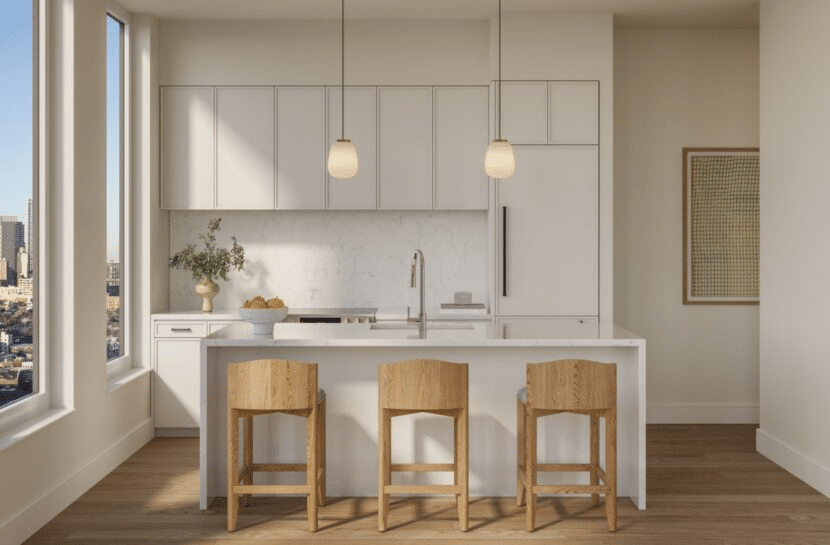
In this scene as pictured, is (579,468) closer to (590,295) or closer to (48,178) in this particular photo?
(590,295)

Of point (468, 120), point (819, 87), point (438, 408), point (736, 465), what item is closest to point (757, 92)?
point (819, 87)

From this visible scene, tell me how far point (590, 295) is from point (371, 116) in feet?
6.79

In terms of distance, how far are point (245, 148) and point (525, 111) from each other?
2.08m

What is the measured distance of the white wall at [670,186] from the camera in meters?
6.45

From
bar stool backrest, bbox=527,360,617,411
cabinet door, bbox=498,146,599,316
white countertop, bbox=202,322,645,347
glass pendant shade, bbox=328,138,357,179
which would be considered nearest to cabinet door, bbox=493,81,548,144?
cabinet door, bbox=498,146,599,316

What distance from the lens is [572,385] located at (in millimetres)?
3879

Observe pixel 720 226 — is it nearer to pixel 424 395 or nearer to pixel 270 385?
pixel 424 395

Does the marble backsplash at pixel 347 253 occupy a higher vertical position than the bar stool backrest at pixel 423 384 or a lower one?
higher

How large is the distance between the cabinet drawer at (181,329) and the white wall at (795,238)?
12.6 ft

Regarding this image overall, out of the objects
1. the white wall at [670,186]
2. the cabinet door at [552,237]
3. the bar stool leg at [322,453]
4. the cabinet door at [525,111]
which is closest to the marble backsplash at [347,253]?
the cabinet door at [552,237]

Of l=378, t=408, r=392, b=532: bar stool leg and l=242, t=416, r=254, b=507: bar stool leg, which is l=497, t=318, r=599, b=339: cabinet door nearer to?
l=378, t=408, r=392, b=532: bar stool leg

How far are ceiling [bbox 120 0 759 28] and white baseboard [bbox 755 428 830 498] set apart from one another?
9.71 feet

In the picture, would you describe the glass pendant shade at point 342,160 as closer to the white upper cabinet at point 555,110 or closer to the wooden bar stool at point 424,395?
the wooden bar stool at point 424,395

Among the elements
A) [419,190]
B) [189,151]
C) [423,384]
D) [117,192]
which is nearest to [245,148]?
[189,151]
